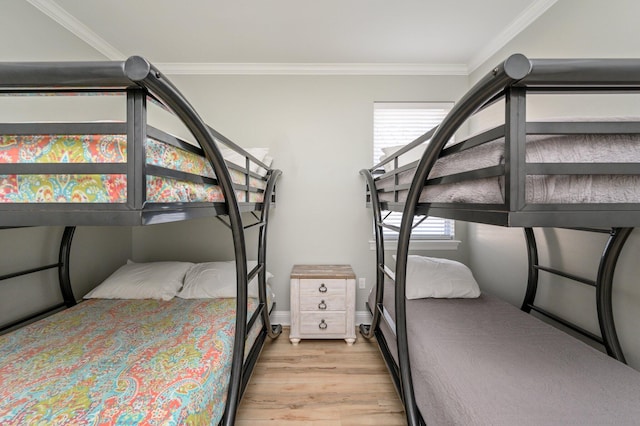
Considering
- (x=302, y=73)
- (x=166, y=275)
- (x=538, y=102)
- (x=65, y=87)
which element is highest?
(x=302, y=73)

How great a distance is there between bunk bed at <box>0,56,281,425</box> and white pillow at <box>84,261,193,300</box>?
11.6 inches

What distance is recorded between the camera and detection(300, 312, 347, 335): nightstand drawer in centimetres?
227

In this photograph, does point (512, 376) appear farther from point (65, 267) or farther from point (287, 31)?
point (65, 267)

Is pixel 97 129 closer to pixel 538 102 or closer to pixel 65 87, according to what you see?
pixel 65 87

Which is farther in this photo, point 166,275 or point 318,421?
point 166,275

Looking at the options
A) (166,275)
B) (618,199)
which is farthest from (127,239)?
(618,199)

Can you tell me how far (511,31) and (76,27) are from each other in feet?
10.7

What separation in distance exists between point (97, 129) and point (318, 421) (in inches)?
66.8

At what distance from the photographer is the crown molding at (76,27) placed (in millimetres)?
1761

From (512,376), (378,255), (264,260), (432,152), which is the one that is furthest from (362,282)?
(432,152)

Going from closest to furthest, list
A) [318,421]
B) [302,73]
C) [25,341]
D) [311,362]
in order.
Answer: [25,341] < [318,421] < [311,362] < [302,73]

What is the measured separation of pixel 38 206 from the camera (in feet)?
2.41

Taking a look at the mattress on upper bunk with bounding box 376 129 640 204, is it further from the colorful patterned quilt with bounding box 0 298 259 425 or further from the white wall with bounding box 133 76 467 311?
the white wall with bounding box 133 76 467 311

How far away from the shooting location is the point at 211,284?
1970 millimetres
